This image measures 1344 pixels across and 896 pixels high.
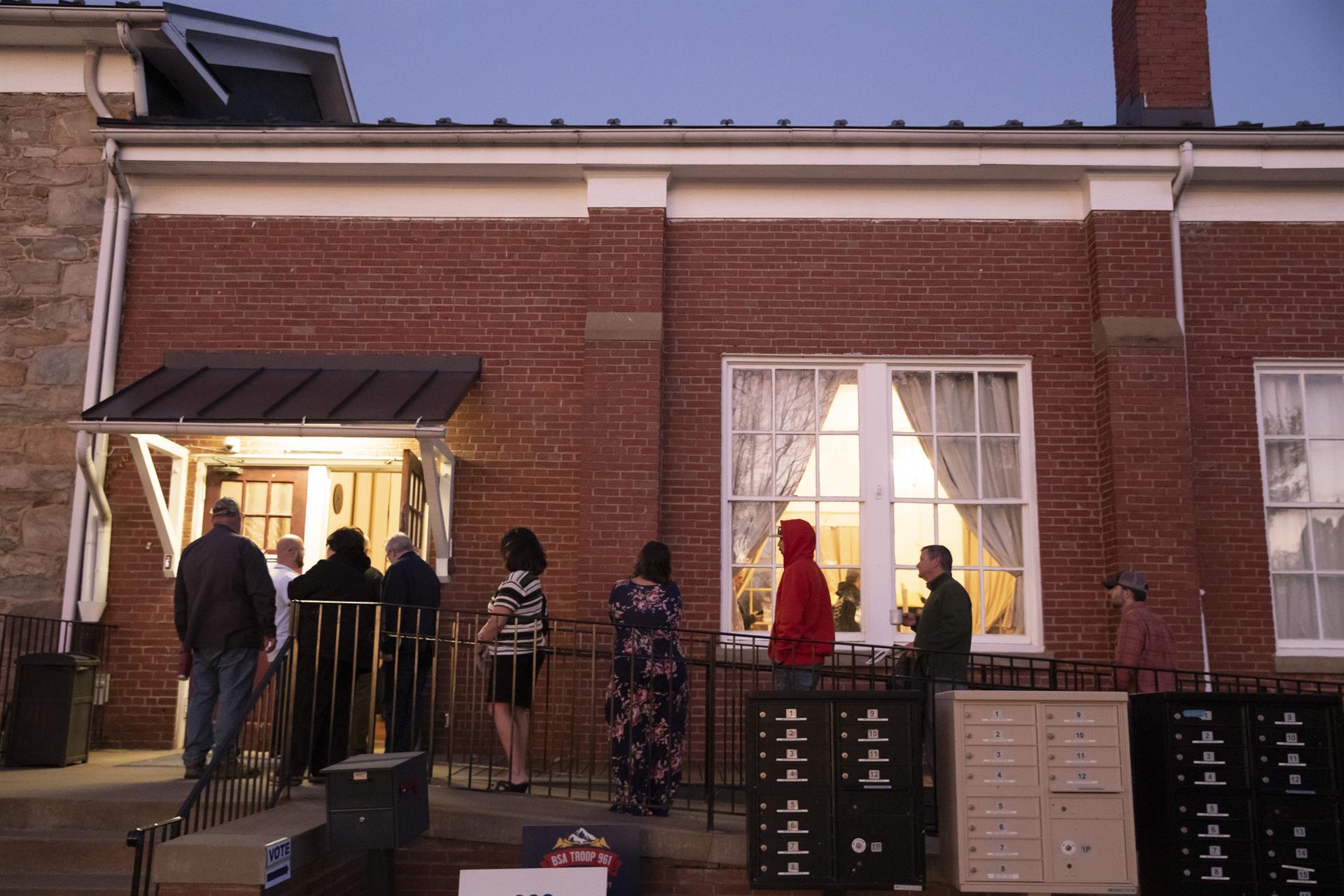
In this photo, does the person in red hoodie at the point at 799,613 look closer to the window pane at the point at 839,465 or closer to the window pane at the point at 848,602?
the window pane at the point at 848,602

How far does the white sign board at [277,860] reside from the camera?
220 inches

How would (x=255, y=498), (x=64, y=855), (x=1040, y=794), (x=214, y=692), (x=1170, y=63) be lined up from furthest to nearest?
(x=1170, y=63) < (x=255, y=498) < (x=214, y=692) < (x=64, y=855) < (x=1040, y=794)

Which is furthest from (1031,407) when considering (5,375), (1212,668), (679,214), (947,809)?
(5,375)

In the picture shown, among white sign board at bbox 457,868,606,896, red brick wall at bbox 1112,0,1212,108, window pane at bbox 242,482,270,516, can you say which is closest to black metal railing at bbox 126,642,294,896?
white sign board at bbox 457,868,606,896

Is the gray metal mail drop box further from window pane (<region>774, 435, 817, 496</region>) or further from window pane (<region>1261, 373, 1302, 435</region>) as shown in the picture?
window pane (<region>1261, 373, 1302, 435</region>)

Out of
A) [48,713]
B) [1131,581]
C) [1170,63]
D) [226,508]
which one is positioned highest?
[1170,63]

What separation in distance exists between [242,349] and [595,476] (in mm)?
3463

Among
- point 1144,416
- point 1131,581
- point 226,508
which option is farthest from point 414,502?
point 1144,416

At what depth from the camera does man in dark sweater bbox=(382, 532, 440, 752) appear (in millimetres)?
7512

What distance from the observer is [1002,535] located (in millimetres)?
10312

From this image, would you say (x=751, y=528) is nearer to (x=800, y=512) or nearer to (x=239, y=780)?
(x=800, y=512)

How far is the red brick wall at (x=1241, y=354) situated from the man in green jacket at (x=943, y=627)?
3.19 m

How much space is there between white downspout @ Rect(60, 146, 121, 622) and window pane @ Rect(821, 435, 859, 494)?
6375mm

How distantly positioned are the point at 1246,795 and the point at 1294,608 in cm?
431
